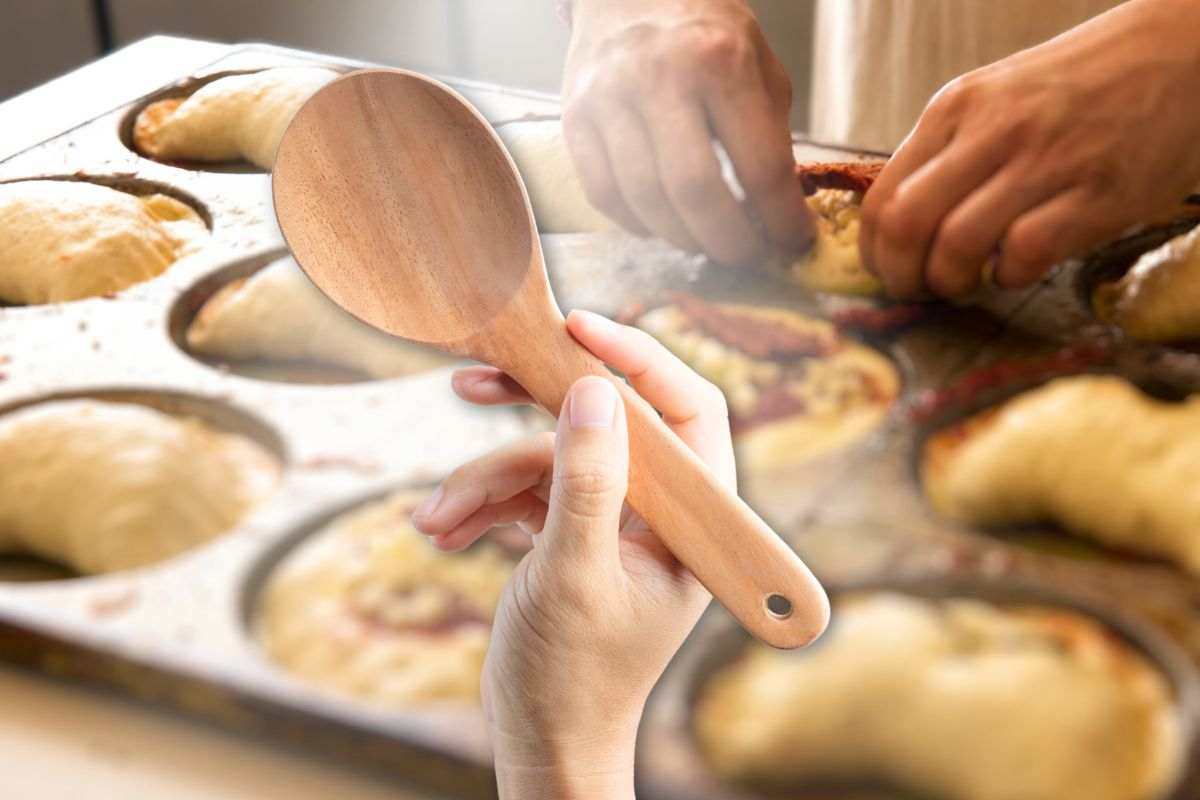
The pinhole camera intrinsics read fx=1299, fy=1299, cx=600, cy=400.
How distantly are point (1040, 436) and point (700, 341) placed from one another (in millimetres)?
276

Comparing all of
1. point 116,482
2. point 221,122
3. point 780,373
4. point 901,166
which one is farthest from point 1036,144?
point 221,122

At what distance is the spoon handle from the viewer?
54 cm

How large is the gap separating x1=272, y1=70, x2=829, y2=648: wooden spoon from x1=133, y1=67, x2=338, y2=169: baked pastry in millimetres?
784

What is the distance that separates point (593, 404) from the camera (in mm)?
517

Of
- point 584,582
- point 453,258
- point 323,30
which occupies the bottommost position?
point 323,30

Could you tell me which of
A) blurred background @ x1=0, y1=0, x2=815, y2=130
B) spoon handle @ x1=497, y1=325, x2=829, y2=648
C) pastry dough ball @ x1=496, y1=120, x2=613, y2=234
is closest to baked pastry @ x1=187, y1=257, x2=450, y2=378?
pastry dough ball @ x1=496, y1=120, x2=613, y2=234

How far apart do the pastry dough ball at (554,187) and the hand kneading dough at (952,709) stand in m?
0.51

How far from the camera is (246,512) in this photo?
0.92 meters

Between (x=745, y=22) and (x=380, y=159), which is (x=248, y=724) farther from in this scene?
(x=745, y=22)

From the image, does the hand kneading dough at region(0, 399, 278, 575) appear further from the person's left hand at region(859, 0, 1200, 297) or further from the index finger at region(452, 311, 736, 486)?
the person's left hand at region(859, 0, 1200, 297)

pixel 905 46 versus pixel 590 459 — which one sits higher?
pixel 590 459

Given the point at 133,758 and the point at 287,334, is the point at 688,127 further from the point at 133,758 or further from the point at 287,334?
the point at 133,758

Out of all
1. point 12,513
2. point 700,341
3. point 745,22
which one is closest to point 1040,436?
point 700,341

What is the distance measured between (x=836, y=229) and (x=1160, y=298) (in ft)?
0.86
